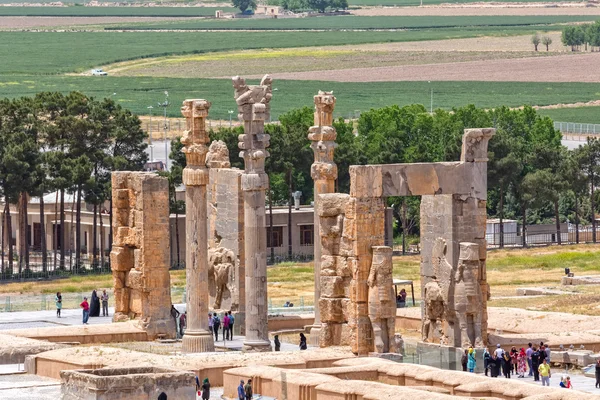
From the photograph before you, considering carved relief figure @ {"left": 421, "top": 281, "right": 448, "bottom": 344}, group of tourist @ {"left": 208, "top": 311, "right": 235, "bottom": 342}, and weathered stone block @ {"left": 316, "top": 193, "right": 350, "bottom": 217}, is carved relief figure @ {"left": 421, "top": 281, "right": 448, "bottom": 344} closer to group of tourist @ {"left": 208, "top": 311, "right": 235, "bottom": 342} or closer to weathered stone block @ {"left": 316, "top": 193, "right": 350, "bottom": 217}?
weathered stone block @ {"left": 316, "top": 193, "right": 350, "bottom": 217}

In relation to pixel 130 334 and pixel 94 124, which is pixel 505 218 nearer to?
pixel 94 124

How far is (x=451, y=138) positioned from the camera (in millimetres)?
110875

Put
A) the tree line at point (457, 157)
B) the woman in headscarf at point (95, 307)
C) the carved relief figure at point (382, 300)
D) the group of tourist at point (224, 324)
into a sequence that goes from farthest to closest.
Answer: the tree line at point (457, 157) < the woman in headscarf at point (95, 307) < the group of tourist at point (224, 324) < the carved relief figure at point (382, 300)

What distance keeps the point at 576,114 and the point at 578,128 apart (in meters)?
18.9

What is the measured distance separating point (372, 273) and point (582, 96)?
5622 inches

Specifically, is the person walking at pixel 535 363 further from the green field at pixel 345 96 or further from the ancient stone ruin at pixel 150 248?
the green field at pixel 345 96

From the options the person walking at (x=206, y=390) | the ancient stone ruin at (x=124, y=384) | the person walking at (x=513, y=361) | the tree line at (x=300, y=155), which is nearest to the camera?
the ancient stone ruin at (x=124, y=384)

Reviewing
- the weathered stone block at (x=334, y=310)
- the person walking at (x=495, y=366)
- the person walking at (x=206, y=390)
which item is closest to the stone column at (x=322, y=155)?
the weathered stone block at (x=334, y=310)

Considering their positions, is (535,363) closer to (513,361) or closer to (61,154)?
(513,361)

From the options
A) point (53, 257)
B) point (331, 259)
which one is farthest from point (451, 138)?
point (331, 259)

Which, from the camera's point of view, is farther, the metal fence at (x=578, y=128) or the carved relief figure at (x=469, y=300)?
the metal fence at (x=578, y=128)

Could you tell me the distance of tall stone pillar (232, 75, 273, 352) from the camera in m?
57.6

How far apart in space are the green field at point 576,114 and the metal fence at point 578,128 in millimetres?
6581

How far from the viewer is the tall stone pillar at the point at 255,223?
5762cm
